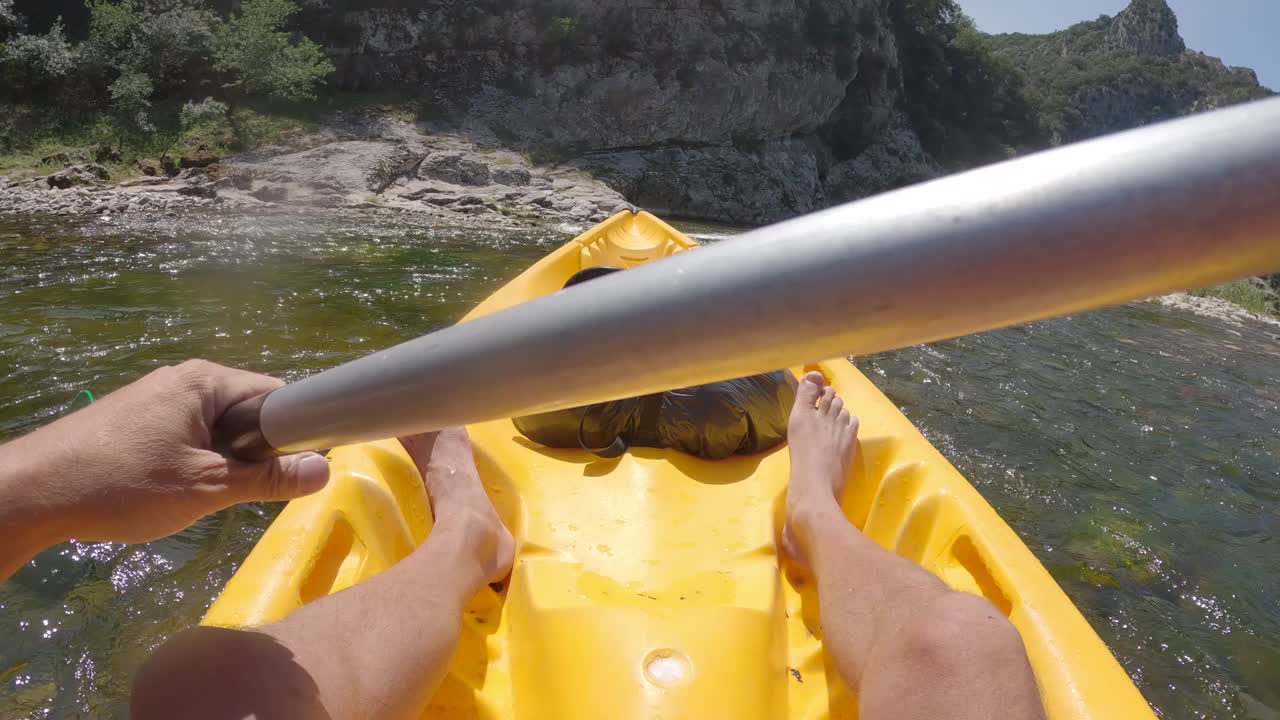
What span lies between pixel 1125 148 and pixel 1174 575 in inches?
98.5

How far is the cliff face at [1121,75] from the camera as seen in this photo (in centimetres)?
4734

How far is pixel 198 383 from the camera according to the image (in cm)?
68

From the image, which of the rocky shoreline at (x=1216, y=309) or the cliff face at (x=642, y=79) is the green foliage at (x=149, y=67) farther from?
the rocky shoreline at (x=1216, y=309)

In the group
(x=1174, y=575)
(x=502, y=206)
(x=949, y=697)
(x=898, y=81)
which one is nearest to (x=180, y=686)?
(x=949, y=697)

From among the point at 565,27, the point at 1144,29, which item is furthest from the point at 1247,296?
the point at 1144,29

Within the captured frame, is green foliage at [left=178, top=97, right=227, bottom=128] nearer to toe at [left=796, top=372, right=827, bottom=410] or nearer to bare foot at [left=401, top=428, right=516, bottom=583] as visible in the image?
bare foot at [left=401, top=428, right=516, bottom=583]

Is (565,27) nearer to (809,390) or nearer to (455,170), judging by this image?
(455,170)

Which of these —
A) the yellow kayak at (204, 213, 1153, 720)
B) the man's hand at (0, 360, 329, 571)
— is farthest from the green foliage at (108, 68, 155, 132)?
the man's hand at (0, 360, 329, 571)

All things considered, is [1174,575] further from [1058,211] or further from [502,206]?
[502,206]

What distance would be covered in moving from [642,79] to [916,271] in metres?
21.2

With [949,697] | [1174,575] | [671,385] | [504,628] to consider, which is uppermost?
[671,385]

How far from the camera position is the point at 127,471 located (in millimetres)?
656

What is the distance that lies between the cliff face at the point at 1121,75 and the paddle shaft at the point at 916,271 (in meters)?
46.1

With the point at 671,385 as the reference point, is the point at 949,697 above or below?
below
